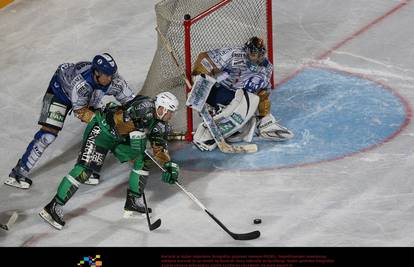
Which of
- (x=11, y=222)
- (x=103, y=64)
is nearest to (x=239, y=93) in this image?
(x=103, y=64)

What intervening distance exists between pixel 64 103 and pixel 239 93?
143cm

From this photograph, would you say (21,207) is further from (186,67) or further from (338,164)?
(338,164)

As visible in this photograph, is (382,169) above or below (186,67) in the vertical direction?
below

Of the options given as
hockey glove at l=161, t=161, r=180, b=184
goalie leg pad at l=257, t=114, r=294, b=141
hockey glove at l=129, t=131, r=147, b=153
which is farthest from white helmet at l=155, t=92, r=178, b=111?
goalie leg pad at l=257, t=114, r=294, b=141

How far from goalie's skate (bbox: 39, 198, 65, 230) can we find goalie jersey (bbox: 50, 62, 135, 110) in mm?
871

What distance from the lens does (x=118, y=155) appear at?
8.76 m

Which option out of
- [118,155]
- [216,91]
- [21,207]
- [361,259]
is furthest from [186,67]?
[361,259]

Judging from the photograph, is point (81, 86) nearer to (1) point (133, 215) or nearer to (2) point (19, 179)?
(2) point (19, 179)

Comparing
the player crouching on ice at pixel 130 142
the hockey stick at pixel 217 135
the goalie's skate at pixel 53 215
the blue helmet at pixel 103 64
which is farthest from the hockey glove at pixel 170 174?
the hockey stick at pixel 217 135

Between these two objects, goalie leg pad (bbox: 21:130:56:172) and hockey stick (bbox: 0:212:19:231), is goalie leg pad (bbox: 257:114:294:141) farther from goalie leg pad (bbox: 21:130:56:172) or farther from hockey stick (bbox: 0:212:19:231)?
hockey stick (bbox: 0:212:19:231)

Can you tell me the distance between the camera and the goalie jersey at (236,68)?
31.4ft

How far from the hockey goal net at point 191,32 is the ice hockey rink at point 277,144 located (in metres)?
0.47

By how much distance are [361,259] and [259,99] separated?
2.25 meters

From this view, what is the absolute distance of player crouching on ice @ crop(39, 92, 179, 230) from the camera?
840 centimetres
